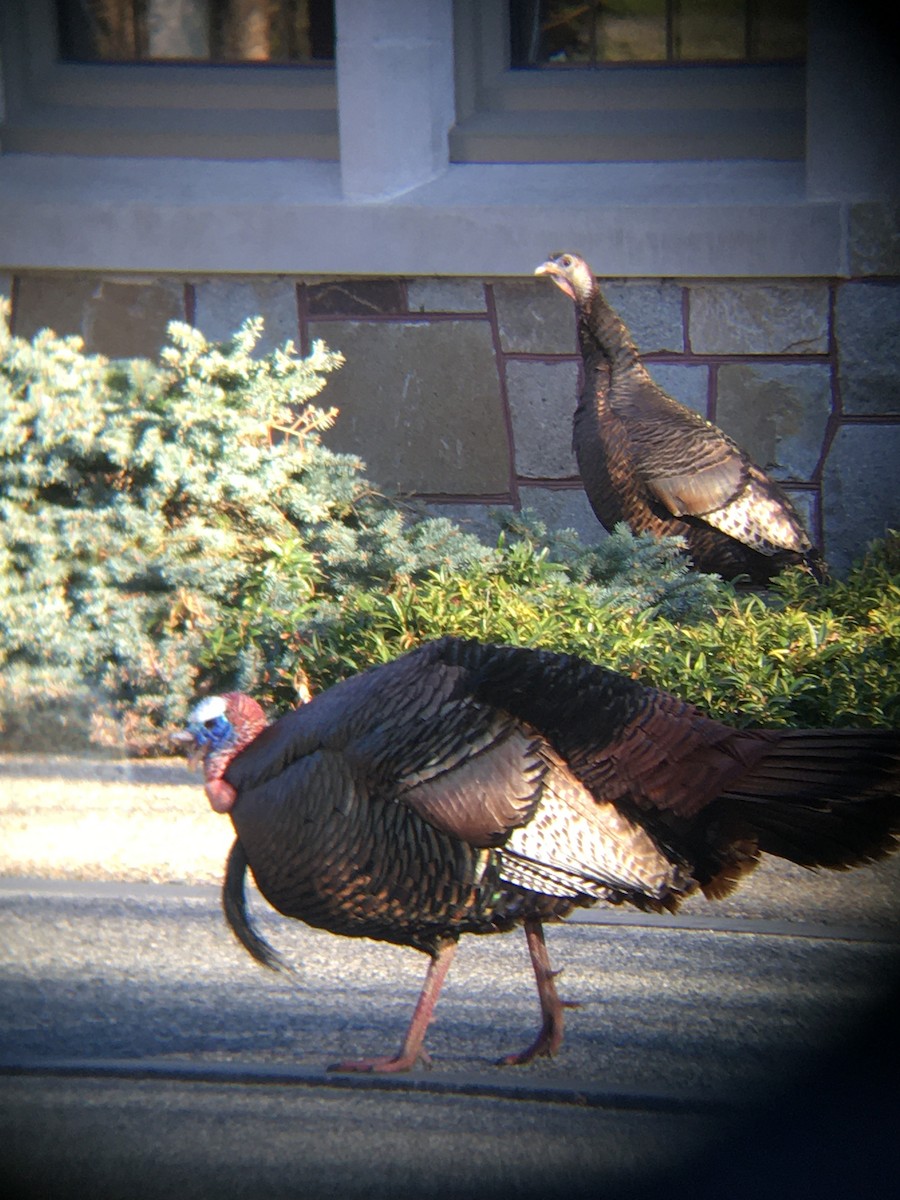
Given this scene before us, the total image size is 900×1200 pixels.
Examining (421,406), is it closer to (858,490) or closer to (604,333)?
(604,333)

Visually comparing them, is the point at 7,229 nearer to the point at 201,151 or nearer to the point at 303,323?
the point at 201,151

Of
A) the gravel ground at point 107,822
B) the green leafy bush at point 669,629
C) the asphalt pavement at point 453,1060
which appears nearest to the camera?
the asphalt pavement at point 453,1060

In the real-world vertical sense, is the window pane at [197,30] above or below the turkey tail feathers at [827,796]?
above

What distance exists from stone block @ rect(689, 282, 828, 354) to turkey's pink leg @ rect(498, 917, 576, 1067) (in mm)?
1816

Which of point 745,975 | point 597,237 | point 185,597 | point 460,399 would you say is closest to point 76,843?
point 185,597

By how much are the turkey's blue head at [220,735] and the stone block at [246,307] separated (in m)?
1.75

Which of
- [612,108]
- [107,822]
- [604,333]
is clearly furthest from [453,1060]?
[612,108]

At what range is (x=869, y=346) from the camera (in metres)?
2.96

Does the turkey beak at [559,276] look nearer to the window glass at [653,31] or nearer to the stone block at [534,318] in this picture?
the stone block at [534,318]

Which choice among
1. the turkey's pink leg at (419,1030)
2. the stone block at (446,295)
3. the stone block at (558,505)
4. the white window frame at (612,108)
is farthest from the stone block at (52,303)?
the turkey's pink leg at (419,1030)

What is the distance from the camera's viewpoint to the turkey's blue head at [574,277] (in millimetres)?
2740

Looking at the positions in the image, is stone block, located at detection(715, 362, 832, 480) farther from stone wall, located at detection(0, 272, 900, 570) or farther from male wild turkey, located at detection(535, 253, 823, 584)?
male wild turkey, located at detection(535, 253, 823, 584)

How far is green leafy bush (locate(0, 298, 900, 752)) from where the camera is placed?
2.32 m

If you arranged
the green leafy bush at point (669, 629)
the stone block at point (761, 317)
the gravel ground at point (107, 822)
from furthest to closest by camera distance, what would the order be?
the stone block at point (761, 317)
the green leafy bush at point (669, 629)
the gravel ground at point (107, 822)
